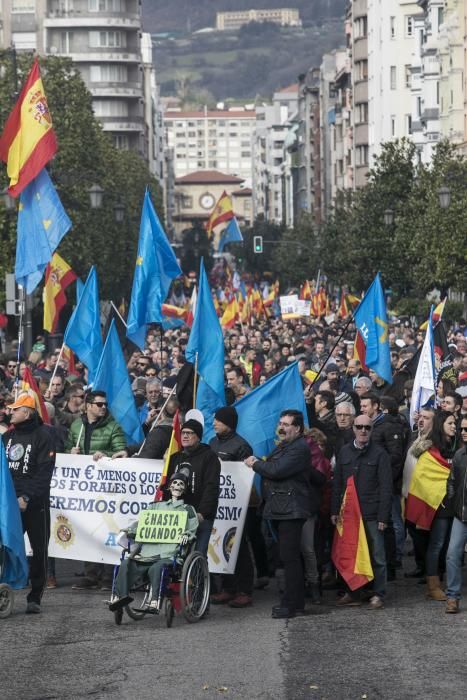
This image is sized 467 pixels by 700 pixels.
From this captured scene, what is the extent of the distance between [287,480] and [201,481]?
660 millimetres

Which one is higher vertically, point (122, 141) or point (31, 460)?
point (122, 141)

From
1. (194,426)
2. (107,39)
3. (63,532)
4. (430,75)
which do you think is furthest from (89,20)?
(194,426)

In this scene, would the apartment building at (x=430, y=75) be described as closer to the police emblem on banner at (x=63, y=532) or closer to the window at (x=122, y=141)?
the window at (x=122, y=141)

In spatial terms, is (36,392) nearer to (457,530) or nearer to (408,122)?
(457,530)

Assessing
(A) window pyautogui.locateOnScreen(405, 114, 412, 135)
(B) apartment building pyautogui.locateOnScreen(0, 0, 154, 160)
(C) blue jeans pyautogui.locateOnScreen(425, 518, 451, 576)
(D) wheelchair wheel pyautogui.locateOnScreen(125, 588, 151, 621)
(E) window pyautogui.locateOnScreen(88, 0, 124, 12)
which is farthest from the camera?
(E) window pyautogui.locateOnScreen(88, 0, 124, 12)

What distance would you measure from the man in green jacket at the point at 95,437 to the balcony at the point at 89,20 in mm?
105159

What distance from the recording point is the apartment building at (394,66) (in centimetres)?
9531

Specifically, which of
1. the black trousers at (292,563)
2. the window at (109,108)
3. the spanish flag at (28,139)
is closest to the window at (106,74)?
the window at (109,108)

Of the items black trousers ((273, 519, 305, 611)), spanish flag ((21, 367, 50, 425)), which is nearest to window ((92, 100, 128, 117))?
spanish flag ((21, 367, 50, 425))

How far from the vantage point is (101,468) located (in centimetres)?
1413

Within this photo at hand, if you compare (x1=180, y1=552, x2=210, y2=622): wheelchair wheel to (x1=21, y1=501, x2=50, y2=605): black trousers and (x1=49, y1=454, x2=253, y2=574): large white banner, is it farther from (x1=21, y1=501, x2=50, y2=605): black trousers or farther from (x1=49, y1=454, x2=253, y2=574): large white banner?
(x1=21, y1=501, x2=50, y2=605): black trousers

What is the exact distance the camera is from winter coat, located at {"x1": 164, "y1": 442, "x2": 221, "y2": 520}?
12.9 meters

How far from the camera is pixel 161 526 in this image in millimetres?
12484

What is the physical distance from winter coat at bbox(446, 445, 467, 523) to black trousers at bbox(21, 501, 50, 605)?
3188mm
